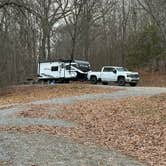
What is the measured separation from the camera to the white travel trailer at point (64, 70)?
184 ft

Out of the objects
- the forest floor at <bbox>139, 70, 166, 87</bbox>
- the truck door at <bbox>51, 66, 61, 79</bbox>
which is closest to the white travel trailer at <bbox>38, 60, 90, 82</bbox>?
the truck door at <bbox>51, 66, 61, 79</bbox>

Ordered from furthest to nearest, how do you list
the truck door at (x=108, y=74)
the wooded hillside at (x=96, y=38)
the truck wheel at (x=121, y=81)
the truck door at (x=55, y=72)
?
the wooded hillside at (x=96, y=38)
the truck door at (x=55, y=72)
the truck door at (x=108, y=74)
the truck wheel at (x=121, y=81)

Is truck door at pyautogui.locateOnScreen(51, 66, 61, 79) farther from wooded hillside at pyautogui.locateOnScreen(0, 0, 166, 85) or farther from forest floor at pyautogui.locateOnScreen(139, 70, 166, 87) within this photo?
forest floor at pyautogui.locateOnScreen(139, 70, 166, 87)

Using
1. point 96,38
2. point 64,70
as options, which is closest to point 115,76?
point 64,70

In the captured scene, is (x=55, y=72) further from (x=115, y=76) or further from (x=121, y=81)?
(x=121, y=81)

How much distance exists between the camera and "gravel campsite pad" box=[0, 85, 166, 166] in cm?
1316

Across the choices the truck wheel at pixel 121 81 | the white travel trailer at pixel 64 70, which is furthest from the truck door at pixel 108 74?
the white travel trailer at pixel 64 70

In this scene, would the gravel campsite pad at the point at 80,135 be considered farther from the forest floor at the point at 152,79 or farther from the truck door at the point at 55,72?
the forest floor at the point at 152,79

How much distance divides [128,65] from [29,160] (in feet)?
189

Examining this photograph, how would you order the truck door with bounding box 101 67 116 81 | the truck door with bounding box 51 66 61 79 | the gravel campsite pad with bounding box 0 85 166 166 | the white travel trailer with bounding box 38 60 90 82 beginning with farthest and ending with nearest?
the truck door with bounding box 51 66 61 79 < the white travel trailer with bounding box 38 60 90 82 < the truck door with bounding box 101 67 116 81 < the gravel campsite pad with bounding box 0 85 166 166

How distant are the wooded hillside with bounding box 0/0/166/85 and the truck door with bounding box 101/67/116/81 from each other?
7.36 metres

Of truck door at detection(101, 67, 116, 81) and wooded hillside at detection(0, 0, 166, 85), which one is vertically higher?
wooded hillside at detection(0, 0, 166, 85)

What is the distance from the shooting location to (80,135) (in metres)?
17.6

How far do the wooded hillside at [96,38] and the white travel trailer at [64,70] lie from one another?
342cm
